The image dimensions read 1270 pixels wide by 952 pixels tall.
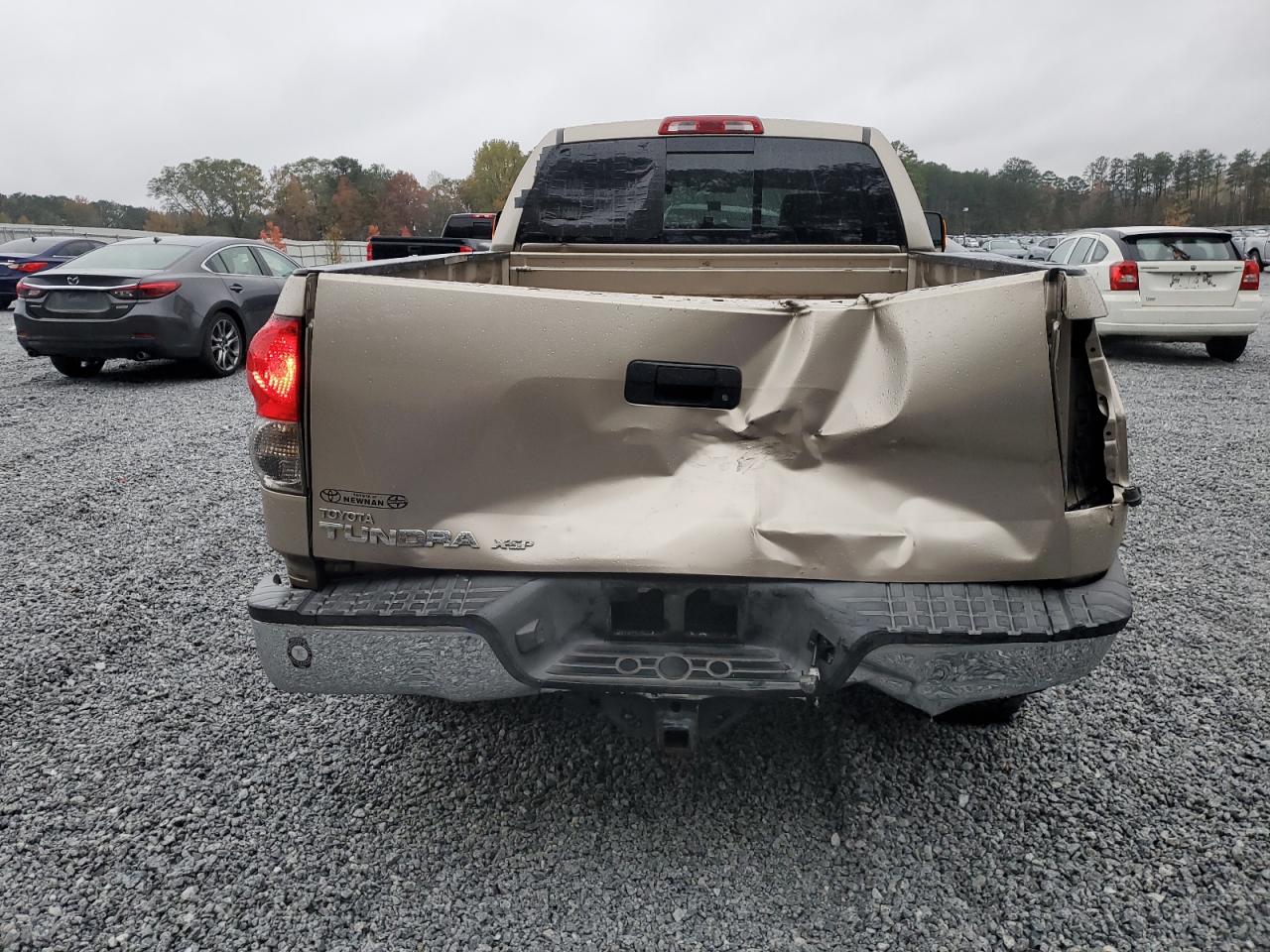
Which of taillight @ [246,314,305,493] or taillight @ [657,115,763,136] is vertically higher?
taillight @ [657,115,763,136]

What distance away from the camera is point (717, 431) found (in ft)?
6.80

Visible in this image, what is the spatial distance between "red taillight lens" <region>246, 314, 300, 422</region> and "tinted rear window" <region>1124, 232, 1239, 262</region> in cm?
1105

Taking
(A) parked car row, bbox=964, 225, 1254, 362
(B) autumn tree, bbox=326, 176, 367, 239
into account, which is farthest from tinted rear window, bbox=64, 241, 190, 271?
(B) autumn tree, bbox=326, 176, 367, 239

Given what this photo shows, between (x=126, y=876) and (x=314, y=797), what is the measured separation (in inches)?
20.3

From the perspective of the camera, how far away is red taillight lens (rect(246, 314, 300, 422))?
2082 millimetres

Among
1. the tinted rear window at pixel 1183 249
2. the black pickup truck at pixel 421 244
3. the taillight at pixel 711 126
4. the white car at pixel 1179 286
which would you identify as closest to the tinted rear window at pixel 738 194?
the taillight at pixel 711 126

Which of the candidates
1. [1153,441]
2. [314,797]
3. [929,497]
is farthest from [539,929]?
[1153,441]

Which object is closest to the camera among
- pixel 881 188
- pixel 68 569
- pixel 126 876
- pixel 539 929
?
pixel 539 929

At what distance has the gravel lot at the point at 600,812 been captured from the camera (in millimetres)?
2178

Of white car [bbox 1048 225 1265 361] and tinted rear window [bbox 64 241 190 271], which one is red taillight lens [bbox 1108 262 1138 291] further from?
tinted rear window [bbox 64 241 190 271]

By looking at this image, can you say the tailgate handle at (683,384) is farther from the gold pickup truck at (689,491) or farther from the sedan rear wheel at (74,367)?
the sedan rear wheel at (74,367)

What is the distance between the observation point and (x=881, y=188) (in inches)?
161

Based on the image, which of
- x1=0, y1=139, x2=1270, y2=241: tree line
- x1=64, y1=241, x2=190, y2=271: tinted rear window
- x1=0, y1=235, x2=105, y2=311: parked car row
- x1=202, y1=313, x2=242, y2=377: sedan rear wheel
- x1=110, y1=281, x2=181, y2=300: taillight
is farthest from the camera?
x1=0, y1=139, x2=1270, y2=241: tree line

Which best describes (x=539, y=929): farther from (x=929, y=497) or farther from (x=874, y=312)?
(x=874, y=312)
